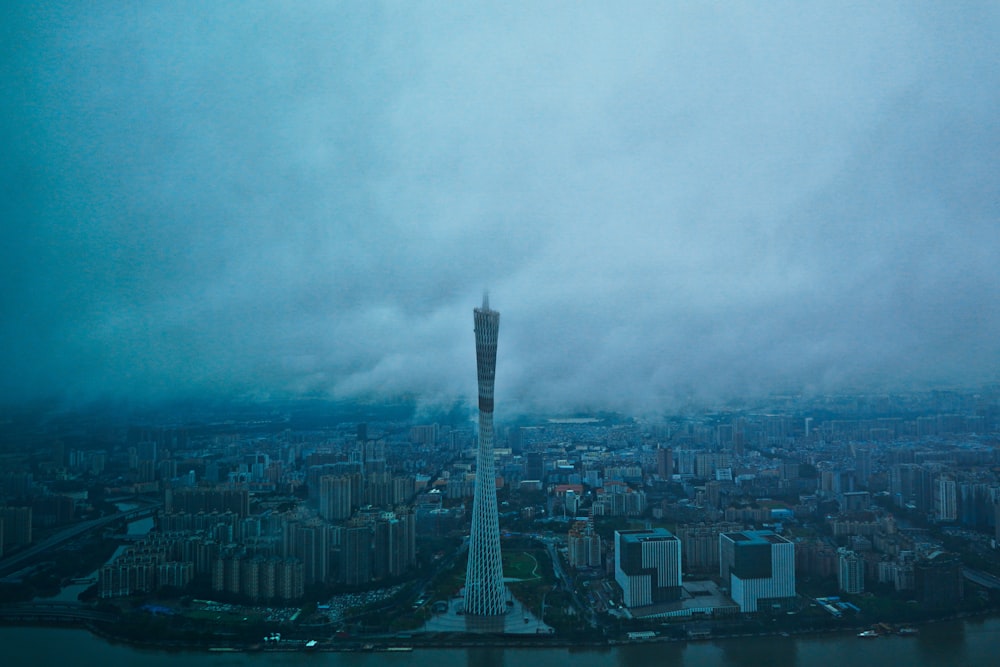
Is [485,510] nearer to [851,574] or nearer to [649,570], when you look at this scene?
[649,570]

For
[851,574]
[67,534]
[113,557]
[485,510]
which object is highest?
[485,510]

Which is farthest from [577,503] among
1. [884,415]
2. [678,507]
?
[884,415]

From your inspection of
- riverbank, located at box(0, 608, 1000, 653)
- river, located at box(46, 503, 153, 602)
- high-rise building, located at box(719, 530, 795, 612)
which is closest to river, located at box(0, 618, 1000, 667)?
riverbank, located at box(0, 608, 1000, 653)

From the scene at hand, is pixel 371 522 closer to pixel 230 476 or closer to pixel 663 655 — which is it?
pixel 230 476

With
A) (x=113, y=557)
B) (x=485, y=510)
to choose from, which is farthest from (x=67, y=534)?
(x=485, y=510)

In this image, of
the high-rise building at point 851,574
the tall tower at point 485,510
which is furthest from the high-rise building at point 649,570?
the high-rise building at point 851,574

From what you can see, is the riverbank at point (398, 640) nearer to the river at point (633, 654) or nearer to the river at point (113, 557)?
the river at point (633, 654)
